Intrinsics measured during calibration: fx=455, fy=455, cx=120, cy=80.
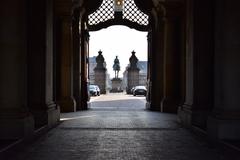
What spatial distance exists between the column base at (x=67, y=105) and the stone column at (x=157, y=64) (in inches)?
142

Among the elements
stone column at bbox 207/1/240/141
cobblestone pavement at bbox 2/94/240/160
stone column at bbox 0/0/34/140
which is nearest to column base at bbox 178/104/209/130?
cobblestone pavement at bbox 2/94/240/160

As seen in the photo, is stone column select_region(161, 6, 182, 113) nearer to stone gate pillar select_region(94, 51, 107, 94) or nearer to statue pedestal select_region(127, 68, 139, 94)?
stone gate pillar select_region(94, 51, 107, 94)

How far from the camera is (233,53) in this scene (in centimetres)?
952

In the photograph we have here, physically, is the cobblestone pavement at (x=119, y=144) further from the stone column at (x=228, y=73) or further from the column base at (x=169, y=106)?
the column base at (x=169, y=106)

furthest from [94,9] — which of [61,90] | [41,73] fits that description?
[41,73]

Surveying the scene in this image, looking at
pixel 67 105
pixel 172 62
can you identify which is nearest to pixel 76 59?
pixel 67 105

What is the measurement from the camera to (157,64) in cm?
2012

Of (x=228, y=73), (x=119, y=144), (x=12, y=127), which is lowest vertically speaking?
(x=119, y=144)

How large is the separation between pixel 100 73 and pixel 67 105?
117 ft


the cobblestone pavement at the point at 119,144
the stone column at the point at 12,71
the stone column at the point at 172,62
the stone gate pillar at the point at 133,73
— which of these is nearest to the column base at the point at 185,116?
the cobblestone pavement at the point at 119,144

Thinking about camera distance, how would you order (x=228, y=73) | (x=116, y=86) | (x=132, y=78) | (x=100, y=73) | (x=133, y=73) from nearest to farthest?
(x=228, y=73)
(x=100, y=73)
(x=133, y=73)
(x=132, y=78)
(x=116, y=86)

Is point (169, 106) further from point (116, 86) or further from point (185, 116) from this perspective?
point (116, 86)

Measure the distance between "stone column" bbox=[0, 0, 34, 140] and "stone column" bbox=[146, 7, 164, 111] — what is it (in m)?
10.8

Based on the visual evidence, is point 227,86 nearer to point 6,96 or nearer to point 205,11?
point 205,11
